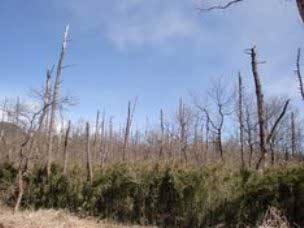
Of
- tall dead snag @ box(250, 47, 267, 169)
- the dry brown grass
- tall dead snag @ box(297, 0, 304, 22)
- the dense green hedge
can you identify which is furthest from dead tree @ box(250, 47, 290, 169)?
tall dead snag @ box(297, 0, 304, 22)

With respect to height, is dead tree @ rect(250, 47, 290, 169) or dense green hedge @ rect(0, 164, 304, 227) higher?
dead tree @ rect(250, 47, 290, 169)

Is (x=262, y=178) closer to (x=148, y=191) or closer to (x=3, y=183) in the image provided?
(x=148, y=191)

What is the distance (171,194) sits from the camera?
47.6 feet

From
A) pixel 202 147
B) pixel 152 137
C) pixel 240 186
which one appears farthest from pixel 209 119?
pixel 152 137

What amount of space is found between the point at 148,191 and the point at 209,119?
18.3 m

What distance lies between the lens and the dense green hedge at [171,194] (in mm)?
12227

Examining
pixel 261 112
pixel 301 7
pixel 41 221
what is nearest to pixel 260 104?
pixel 261 112

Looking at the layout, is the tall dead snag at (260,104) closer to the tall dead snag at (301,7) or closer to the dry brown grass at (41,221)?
the dry brown grass at (41,221)

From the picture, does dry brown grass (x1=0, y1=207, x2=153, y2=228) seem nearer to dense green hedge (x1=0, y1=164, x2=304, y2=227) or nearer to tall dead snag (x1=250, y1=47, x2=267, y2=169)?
dense green hedge (x1=0, y1=164, x2=304, y2=227)

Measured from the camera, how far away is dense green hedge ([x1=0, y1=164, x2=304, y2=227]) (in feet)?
40.1

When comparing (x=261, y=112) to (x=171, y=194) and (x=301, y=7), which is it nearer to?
(x=171, y=194)

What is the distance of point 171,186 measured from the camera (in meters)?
14.5

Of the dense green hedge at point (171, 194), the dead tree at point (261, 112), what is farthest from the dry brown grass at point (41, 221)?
the dead tree at point (261, 112)

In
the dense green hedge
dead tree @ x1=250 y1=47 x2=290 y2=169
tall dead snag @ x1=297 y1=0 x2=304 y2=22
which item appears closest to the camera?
tall dead snag @ x1=297 y1=0 x2=304 y2=22
